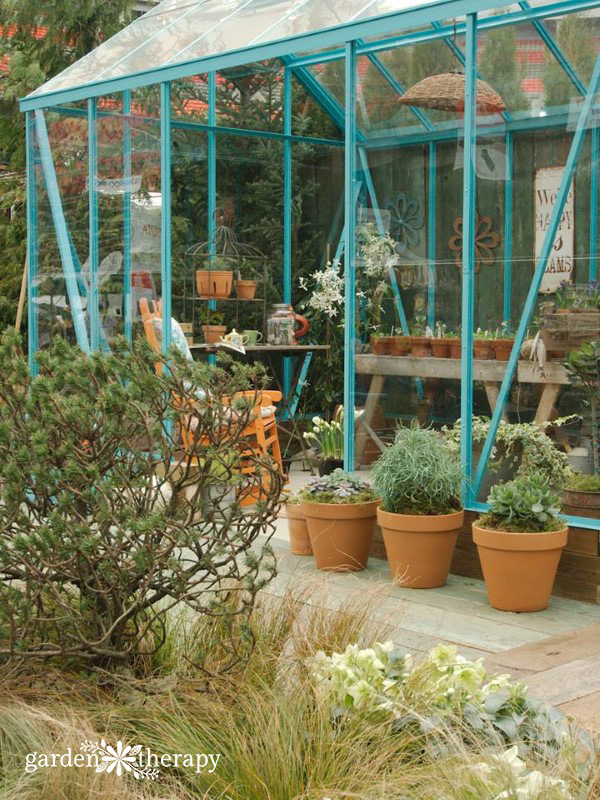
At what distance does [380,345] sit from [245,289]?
3.00 meters

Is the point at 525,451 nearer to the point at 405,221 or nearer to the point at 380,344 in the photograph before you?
the point at 380,344

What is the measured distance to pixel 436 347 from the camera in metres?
5.82

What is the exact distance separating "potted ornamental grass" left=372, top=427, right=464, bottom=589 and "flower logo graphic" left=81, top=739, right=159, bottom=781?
2.46 m

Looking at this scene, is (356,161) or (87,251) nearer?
(356,161)

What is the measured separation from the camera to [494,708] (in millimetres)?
2955

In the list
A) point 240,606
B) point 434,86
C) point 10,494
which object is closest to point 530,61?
point 434,86

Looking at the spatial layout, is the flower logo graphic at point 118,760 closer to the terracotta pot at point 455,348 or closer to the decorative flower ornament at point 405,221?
the terracotta pot at point 455,348

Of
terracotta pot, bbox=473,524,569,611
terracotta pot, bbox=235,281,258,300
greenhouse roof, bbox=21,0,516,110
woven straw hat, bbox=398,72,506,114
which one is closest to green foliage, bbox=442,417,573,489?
terracotta pot, bbox=473,524,569,611

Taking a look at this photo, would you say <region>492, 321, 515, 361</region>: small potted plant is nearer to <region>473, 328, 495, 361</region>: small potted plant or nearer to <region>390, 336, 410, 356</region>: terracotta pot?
<region>473, 328, 495, 361</region>: small potted plant

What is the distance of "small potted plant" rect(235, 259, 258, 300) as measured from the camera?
8945mm

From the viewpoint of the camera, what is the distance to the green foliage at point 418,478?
17.2ft

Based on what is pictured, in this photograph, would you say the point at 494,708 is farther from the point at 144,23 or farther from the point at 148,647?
the point at 144,23

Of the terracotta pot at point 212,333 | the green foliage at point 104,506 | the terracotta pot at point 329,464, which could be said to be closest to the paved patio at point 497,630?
the green foliage at point 104,506

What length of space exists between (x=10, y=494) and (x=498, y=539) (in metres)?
2.28
